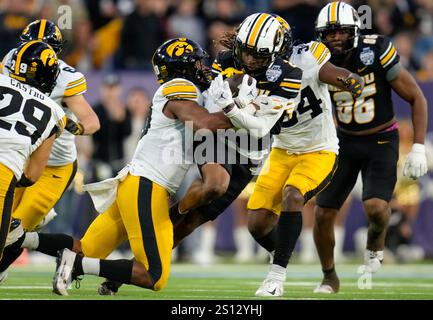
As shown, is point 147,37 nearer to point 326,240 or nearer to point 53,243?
point 326,240

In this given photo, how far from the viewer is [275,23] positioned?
20.3 feet

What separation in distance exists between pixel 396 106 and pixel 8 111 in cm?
665

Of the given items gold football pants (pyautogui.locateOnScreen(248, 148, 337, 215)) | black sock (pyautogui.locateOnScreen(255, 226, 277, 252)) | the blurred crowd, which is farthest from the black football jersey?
the blurred crowd

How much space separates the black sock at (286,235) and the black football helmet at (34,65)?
1.70 meters

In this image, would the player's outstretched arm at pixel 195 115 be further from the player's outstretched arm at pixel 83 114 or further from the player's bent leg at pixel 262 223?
the player's bent leg at pixel 262 223

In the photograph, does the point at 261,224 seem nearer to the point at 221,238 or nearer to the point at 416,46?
the point at 221,238

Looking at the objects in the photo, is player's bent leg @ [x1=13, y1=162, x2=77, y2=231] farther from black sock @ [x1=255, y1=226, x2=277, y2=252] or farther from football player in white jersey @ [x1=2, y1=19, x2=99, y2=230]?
black sock @ [x1=255, y1=226, x2=277, y2=252]

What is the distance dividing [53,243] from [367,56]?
102 inches

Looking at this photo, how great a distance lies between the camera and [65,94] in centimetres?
677

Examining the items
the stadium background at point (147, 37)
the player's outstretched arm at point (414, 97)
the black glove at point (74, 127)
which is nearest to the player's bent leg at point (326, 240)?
the player's outstretched arm at point (414, 97)

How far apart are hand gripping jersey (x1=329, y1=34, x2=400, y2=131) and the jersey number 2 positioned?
7.91 feet

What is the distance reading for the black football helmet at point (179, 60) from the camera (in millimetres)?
5965

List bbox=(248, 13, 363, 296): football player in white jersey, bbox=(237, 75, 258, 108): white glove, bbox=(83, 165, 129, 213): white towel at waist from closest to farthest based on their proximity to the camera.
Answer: bbox=(237, 75, 258, 108): white glove → bbox=(83, 165, 129, 213): white towel at waist → bbox=(248, 13, 363, 296): football player in white jersey

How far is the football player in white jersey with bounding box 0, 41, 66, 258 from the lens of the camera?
559 centimetres
